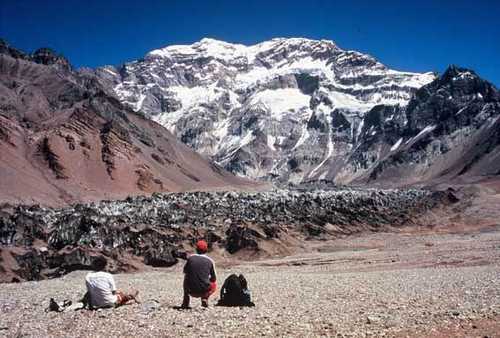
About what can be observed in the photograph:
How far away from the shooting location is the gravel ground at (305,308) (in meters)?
12.0

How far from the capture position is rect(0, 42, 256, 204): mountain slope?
8312cm

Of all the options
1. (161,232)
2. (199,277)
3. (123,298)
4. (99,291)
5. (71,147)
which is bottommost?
(123,298)

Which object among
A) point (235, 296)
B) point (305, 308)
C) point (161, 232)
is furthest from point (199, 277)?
point (161, 232)

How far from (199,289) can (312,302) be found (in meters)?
3.24

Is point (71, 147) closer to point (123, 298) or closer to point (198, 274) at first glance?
point (123, 298)

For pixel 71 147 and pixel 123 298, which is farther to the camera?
pixel 71 147

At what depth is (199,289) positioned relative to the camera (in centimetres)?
1430

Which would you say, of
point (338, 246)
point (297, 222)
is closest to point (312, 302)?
A: point (338, 246)

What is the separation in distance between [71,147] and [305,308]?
8850 cm

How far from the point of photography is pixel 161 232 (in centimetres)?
3575

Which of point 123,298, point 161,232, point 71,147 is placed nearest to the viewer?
point 123,298

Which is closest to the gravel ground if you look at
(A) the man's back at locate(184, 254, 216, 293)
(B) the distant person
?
(B) the distant person

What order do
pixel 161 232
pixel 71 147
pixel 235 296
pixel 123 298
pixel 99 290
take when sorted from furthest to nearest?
pixel 71 147
pixel 161 232
pixel 123 298
pixel 235 296
pixel 99 290

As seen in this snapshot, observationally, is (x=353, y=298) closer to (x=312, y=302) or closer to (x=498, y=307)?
(x=312, y=302)
